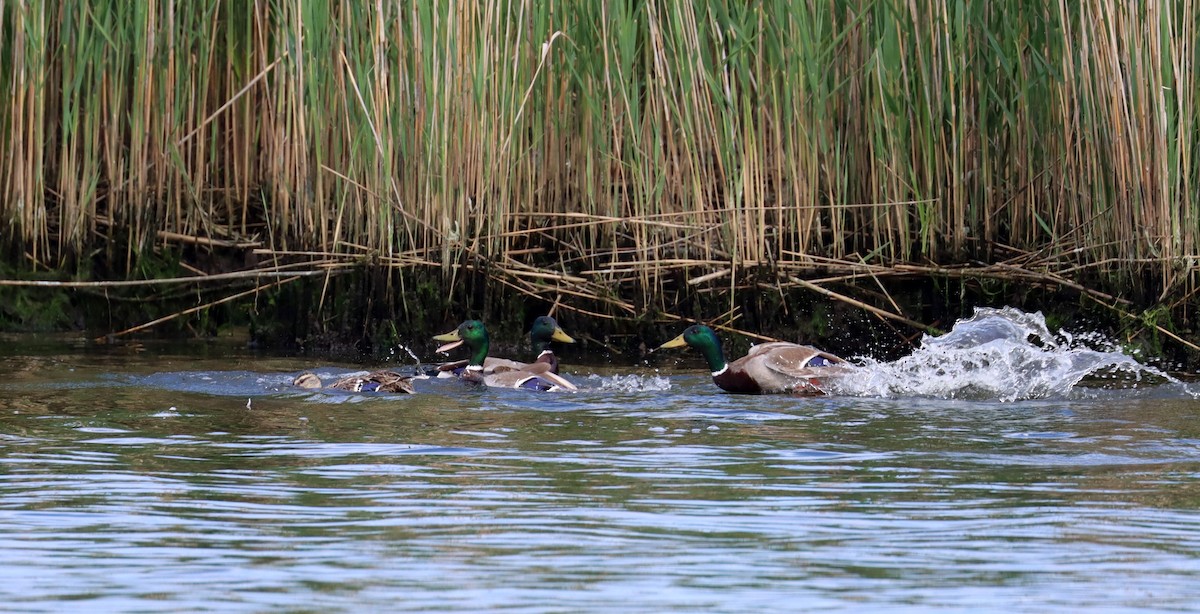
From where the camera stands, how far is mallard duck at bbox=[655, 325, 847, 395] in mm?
8500

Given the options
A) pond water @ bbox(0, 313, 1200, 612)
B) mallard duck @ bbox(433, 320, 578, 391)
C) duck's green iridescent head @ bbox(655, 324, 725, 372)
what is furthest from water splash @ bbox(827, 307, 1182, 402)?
mallard duck @ bbox(433, 320, 578, 391)

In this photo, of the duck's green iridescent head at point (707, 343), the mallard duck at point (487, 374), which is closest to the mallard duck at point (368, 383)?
the mallard duck at point (487, 374)

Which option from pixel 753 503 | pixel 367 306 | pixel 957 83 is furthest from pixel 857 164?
pixel 753 503

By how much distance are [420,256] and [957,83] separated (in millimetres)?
3028

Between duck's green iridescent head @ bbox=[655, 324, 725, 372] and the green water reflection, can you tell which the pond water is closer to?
the green water reflection

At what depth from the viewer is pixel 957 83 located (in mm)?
9578

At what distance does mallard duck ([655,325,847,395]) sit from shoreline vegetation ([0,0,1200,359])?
113cm

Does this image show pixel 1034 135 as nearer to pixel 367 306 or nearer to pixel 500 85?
pixel 500 85

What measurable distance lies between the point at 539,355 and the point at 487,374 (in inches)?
18.4

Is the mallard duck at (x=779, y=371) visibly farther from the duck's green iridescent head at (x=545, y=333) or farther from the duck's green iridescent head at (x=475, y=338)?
the duck's green iridescent head at (x=475, y=338)

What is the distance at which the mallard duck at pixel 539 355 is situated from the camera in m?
9.00

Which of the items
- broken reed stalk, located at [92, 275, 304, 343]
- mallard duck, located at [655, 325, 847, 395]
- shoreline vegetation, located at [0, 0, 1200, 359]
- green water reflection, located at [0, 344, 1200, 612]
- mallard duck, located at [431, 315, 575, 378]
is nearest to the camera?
green water reflection, located at [0, 344, 1200, 612]

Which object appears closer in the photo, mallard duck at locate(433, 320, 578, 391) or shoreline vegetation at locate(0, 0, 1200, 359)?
mallard duck at locate(433, 320, 578, 391)

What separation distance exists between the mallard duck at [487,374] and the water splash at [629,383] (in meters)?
0.18
